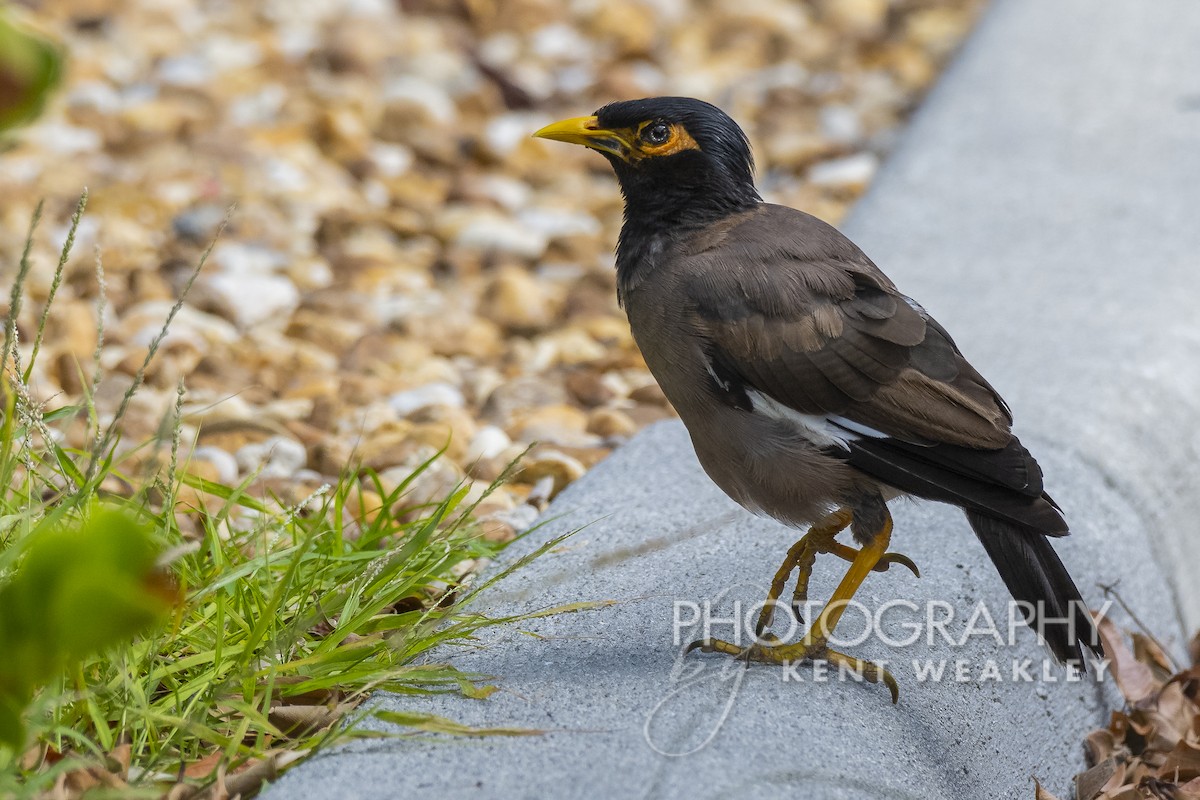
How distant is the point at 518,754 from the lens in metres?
2.29

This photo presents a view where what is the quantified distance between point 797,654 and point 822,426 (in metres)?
0.44

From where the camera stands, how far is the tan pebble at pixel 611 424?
4160 mm

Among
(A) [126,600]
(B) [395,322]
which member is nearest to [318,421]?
(B) [395,322]

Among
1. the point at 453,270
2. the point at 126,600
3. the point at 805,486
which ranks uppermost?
the point at 126,600

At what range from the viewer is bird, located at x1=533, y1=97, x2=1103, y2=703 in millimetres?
2680

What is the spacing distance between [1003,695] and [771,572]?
0.53 m

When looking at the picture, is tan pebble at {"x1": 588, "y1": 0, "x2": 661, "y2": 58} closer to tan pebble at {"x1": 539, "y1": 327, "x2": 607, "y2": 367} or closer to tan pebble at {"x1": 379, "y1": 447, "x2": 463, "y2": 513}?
tan pebble at {"x1": 539, "y1": 327, "x2": 607, "y2": 367}

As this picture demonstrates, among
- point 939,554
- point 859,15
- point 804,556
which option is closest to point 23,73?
point 804,556

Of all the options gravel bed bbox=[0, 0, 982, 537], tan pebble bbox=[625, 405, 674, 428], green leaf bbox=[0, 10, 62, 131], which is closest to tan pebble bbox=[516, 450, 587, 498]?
gravel bed bbox=[0, 0, 982, 537]

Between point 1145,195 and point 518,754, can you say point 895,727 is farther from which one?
point 1145,195

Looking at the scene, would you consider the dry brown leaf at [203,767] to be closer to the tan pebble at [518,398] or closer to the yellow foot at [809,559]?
the yellow foot at [809,559]

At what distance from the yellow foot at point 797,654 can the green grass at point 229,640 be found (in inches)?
18.0

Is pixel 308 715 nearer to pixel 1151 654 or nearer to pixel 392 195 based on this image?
pixel 1151 654

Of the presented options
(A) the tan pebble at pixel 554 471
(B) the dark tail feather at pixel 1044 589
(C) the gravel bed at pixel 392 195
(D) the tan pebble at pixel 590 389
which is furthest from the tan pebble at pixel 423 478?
(B) the dark tail feather at pixel 1044 589
